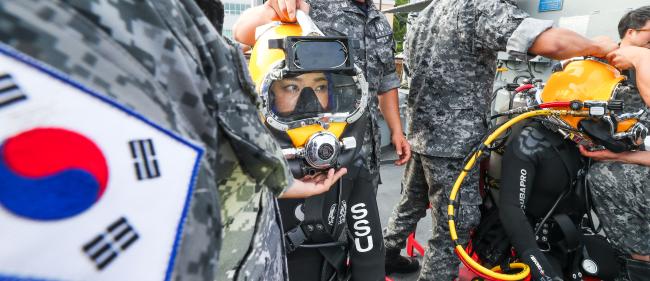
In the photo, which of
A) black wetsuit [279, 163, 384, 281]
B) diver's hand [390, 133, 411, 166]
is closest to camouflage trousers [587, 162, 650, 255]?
diver's hand [390, 133, 411, 166]

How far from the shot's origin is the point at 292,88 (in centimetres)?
136

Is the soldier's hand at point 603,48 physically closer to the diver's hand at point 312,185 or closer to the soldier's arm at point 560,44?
the soldier's arm at point 560,44

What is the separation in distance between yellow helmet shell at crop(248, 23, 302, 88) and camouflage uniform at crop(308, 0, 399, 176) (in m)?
0.55

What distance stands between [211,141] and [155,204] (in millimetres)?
140

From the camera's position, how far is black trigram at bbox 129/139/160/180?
0.38m

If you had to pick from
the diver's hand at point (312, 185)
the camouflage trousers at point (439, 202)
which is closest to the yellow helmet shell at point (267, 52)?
the diver's hand at point (312, 185)

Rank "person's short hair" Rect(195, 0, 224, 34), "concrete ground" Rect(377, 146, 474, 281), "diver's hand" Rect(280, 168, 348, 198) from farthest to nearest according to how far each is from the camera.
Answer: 1. "concrete ground" Rect(377, 146, 474, 281)
2. "diver's hand" Rect(280, 168, 348, 198)
3. "person's short hair" Rect(195, 0, 224, 34)

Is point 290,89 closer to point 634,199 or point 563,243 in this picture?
point 563,243

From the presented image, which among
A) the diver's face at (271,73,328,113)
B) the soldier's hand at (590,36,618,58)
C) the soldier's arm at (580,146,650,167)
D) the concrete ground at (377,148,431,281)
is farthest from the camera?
the concrete ground at (377,148,431,281)

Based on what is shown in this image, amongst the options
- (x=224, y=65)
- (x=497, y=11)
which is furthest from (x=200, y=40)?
(x=497, y=11)

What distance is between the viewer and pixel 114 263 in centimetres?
37

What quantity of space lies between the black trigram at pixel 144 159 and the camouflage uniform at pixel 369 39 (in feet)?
5.06

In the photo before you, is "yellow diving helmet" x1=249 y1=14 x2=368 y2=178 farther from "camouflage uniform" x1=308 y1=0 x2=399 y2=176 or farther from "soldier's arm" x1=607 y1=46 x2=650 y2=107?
"soldier's arm" x1=607 y1=46 x2=650 y2=107

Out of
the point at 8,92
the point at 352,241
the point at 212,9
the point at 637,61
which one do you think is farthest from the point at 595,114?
the point at 8,92
